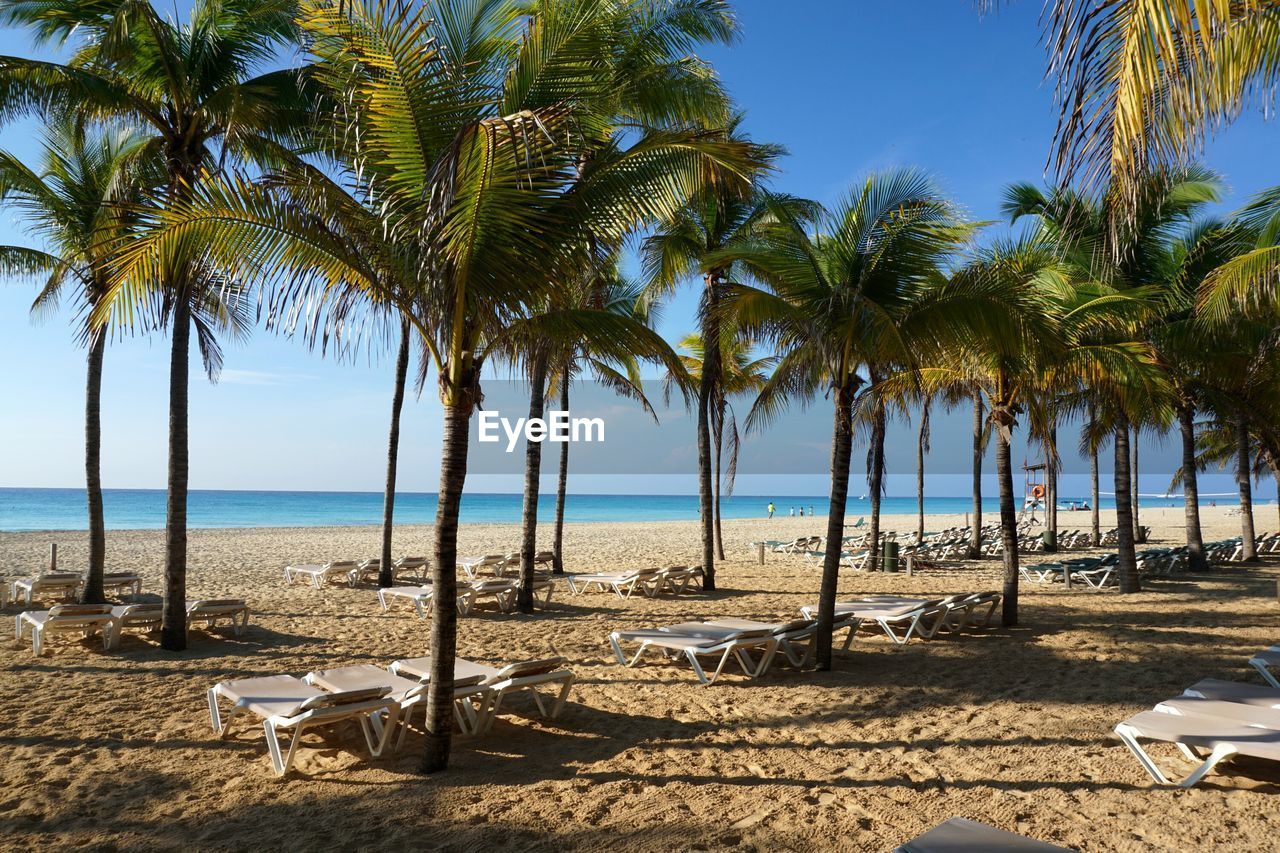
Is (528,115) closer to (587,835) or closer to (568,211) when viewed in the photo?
(568,211)

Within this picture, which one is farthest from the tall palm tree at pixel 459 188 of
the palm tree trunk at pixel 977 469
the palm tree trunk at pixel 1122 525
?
the palm tree trunk at pixel 977 469

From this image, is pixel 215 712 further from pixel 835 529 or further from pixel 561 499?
pixel 561 499

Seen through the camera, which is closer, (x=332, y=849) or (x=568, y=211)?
(x=332, y=849)

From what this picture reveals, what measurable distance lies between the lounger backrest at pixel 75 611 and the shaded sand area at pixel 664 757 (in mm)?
415

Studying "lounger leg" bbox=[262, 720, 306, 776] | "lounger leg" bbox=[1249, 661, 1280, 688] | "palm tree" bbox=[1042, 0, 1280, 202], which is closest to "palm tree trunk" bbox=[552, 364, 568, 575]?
"lounger leg" bbox=[262, 720, 306, 776]

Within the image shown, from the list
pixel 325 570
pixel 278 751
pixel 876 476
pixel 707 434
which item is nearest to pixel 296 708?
pixel 278 751

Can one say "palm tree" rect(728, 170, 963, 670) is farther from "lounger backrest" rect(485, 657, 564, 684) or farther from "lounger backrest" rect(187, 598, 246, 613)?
"lounger backrest" rect(187, 598, 246, 613)

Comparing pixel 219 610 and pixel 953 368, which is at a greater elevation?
pixel 953 368

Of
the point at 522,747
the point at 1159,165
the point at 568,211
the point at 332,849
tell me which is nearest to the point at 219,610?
the point at 522,747

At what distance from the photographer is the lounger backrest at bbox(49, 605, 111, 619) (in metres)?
8.05

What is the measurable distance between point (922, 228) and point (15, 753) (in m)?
8.07

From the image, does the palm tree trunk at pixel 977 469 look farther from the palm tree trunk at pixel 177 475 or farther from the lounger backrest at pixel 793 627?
the palm tree trunk at pixel 177 475

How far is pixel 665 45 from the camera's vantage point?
10.1 m

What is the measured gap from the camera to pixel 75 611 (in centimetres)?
816
